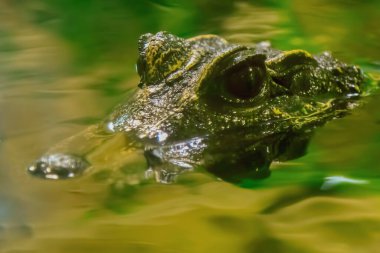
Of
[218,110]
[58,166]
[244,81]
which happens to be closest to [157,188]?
[58,166]

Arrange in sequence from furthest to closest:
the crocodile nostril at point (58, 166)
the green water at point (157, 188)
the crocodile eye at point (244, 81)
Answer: the crocodile eye at point (244, 81), the crocodile nostril at point (58, 166), the green water at point (157, 188)

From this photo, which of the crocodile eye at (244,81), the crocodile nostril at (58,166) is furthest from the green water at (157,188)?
the crocodile eye at (244,81)

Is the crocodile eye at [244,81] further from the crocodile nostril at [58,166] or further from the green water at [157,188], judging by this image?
the crocodile nostril at [58,166]

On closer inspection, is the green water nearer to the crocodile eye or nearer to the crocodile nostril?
the crocodile nostril

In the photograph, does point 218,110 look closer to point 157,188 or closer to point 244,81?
point 244,81

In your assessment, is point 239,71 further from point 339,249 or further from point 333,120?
point 339,249
